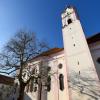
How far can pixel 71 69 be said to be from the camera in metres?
17.9

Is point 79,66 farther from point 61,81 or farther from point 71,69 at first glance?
point 61,81

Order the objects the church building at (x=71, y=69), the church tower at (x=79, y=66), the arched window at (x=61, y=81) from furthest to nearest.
A: the arched window at (x=61, y=81) < the church building at (x=71, y=69) < the church tower at (x=79, y=66)

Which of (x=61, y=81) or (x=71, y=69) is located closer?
(x=71, y=69)

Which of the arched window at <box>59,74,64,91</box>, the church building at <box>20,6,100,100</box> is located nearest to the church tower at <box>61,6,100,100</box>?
the church building at <box>20,6,100,100</box>

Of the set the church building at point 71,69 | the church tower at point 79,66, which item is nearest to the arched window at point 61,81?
the church building at point 71,69

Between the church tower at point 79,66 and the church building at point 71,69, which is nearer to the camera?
the church tower at point 79,66

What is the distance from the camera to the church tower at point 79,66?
604 inches

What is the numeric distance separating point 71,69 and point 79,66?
1.20 m

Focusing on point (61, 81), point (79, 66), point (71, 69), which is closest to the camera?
point (79, 66)

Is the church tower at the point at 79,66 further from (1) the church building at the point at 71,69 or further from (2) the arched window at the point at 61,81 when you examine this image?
(2) the arched window at the point at 61,81

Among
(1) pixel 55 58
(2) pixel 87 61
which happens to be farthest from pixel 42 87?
(2) pixel 87 61

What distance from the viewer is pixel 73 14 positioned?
78.6ft

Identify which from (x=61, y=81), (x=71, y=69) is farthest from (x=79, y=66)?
(x=61, y=81)

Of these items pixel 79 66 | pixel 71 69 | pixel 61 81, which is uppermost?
pixel 79 66
